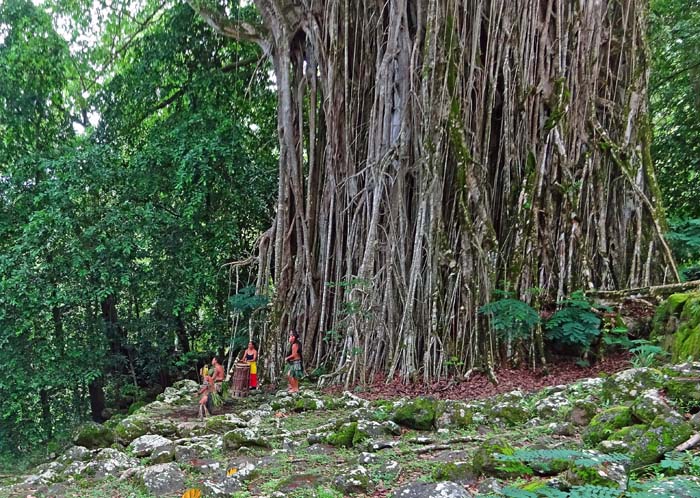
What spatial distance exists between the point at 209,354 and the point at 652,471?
327 inches

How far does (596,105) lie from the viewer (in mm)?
6480

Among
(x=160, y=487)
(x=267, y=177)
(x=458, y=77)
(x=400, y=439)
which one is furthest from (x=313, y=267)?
(x=160, y=487)

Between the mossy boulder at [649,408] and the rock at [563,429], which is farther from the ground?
the mossy boulder at [649,408]

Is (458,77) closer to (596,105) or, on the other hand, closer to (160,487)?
(596,105)

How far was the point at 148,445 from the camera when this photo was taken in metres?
4.15

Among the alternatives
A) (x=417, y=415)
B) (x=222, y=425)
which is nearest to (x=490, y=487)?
(x=417, y=415)

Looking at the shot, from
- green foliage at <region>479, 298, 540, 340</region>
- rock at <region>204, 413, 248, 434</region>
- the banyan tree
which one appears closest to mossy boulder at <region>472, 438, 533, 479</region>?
rock at <region>204, 413, 248, 434</region>

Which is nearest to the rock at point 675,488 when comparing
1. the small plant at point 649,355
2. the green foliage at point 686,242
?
the small plant at point 649,355

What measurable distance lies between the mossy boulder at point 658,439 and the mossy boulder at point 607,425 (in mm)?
250

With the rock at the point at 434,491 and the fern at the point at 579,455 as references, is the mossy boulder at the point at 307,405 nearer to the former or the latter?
the rock at the point at 434,491

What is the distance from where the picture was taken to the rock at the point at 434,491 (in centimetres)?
207

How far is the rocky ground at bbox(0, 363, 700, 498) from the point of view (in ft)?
6.54

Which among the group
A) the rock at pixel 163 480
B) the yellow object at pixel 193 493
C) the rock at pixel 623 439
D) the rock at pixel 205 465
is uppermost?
the rock at pixel 623 439

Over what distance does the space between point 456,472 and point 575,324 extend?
3.41 m
